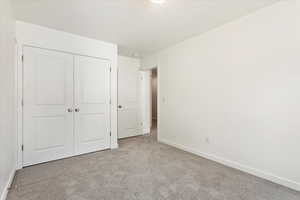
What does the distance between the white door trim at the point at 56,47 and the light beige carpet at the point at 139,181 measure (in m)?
0.73

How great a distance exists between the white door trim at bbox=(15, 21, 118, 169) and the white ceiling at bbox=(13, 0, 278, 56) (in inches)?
5.6

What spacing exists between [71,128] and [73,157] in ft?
1.81

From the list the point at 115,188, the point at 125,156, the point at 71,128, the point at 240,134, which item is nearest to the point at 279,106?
the point at 240,134

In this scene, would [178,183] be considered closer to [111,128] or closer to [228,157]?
[228,157]

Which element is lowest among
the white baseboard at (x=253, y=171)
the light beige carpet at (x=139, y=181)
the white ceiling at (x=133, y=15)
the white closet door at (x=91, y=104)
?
the light beige carpet at (x=139, y=181)

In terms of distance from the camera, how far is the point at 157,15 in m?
2.21

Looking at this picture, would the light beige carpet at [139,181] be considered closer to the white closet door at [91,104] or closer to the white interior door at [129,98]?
the white closet door at [91,104]

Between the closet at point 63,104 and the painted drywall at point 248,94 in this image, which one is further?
the closet at point 63,104

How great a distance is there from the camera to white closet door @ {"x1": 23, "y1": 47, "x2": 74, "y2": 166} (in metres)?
2.43

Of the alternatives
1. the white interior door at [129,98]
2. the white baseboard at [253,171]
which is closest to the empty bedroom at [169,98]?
the white baseboard at [253,171]

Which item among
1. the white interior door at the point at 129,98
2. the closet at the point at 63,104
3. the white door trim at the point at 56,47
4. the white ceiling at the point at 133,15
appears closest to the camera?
the white ceiling at the point at 133,15

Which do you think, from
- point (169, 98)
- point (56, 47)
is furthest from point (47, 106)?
point (169, 98)

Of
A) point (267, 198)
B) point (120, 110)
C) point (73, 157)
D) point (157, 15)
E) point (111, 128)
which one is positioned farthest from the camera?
point (120, 110)

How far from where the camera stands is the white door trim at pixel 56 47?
2344 mm
